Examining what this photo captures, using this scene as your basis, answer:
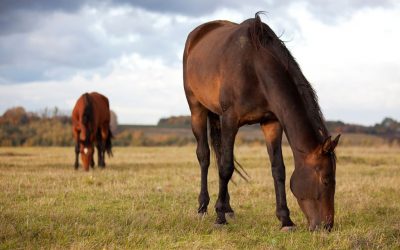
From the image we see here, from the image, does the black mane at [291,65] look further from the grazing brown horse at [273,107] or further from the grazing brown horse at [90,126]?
the grazing brown horse at [90,126]

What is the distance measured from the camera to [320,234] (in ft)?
18.6

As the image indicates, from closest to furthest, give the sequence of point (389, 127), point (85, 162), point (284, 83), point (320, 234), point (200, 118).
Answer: point (320, 234)
point (284, 83)
point (200, 118)
point (85, 162)
point (389, 127)

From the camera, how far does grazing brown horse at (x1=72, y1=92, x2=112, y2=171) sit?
16.1 metres

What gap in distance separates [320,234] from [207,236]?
128 centimetres

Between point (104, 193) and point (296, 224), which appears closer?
point (296, 224)

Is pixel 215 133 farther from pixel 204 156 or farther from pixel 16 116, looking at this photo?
pixel 16 116

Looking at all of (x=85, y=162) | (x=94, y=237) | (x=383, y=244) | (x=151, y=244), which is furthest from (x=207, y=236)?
(x=85, y=162)

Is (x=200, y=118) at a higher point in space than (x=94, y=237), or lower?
higher

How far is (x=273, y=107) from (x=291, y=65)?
22.8 inches

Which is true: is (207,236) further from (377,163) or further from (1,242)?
(377,163)

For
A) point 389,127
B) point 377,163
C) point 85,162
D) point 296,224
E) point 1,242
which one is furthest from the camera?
point 389,127

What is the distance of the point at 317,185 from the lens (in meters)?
5.79

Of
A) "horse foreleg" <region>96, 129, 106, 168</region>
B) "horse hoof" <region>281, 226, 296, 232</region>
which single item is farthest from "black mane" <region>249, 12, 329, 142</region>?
"horse foreleg" <region>96, 129, 106, 168</region>

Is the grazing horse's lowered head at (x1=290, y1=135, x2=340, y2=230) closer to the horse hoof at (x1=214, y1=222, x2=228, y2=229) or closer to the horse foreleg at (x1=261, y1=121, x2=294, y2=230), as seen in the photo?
the horse foreleg at (x1=261, y1=121, x2=294, y2=230)
